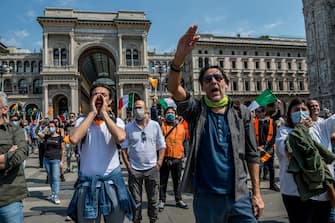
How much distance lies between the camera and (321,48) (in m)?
36.0

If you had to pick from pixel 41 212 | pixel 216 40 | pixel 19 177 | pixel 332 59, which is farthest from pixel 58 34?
pixel 19 177

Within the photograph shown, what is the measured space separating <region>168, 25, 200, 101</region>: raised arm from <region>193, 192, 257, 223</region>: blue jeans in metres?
0.93

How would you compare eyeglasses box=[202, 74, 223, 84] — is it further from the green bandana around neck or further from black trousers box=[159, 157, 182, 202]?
black trousers box=[159, 157, 182, 202]

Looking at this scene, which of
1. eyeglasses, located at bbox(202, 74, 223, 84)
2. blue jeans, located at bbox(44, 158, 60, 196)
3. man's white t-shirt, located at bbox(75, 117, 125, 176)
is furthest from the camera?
blue jeans, located at bbox(44, 158, 60, 196)

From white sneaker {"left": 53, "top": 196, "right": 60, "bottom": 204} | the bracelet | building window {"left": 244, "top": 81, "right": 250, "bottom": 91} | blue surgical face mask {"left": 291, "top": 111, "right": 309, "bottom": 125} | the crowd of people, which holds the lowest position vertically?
white sneaker {"left": 53, "top": 196, "right": 60, "bottom": 204}

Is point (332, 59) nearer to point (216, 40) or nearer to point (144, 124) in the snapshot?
point (216, 40)

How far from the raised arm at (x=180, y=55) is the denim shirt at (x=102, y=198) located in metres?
1.08

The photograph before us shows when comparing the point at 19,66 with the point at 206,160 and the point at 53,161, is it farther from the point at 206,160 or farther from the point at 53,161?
the point at 206,160

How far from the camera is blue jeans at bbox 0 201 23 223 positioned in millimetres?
2713

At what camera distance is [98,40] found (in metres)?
44.3

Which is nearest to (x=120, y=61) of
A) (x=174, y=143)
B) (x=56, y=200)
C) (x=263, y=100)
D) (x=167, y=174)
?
(x=263, y=100)

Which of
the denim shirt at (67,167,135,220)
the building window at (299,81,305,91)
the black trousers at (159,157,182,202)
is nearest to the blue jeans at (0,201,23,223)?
the denim shirt at (67,167,135,220)

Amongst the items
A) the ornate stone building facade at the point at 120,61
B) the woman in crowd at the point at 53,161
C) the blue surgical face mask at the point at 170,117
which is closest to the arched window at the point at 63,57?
the ornate stone building facade at the point at 120,61

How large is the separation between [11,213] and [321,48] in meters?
40.0
